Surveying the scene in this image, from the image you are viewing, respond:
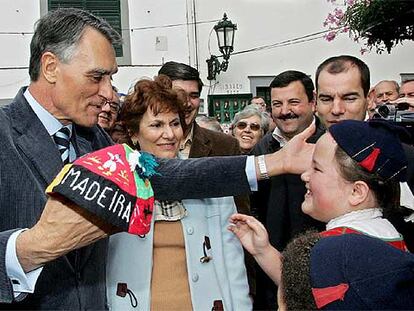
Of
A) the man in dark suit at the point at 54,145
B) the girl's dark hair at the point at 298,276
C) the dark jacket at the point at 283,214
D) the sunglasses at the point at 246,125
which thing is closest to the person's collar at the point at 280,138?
the dark jacket at the point at 283,214

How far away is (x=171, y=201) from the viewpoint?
2.06 meters

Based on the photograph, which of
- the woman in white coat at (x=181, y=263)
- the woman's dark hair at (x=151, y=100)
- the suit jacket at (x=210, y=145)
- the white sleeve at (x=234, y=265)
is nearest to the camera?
the woman in white coat at (x=181, y=263)

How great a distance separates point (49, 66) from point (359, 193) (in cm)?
101

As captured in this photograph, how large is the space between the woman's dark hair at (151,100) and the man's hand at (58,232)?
1.18 meters

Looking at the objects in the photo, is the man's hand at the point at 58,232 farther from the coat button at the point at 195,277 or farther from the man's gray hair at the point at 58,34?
the coat button at the point at 195,277

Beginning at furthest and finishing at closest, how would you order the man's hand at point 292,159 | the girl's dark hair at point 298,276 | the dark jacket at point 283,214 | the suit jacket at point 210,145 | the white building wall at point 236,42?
the white building wall at point 236,42 < the suit jacket at point 210,145 < the dark jacket at point 283,214 < the man's hand at point 292,159 < the girl's dark hair at point 298,276

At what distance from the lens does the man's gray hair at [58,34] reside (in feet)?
5.40

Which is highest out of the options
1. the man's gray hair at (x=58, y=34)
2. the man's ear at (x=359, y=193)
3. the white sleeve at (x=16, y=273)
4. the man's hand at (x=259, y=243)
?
the man's gray hair at (x=58, y=34)

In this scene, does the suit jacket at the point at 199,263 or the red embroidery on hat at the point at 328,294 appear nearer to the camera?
the red embroidery on hat at the point at 328,294

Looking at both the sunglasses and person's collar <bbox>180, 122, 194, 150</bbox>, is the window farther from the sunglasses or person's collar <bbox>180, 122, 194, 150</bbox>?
person's collar <bbox>180, 122, 194, 150</bbox>

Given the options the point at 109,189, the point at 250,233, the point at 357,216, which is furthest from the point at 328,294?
the point at 250,233

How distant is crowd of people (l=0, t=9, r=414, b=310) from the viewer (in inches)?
46.4

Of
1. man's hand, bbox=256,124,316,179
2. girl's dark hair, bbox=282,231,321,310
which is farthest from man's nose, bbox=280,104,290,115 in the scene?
girl's dark hair, bbox=282,231,321,310

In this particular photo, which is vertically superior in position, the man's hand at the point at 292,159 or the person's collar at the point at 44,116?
the person's collar at the point at 44,116
